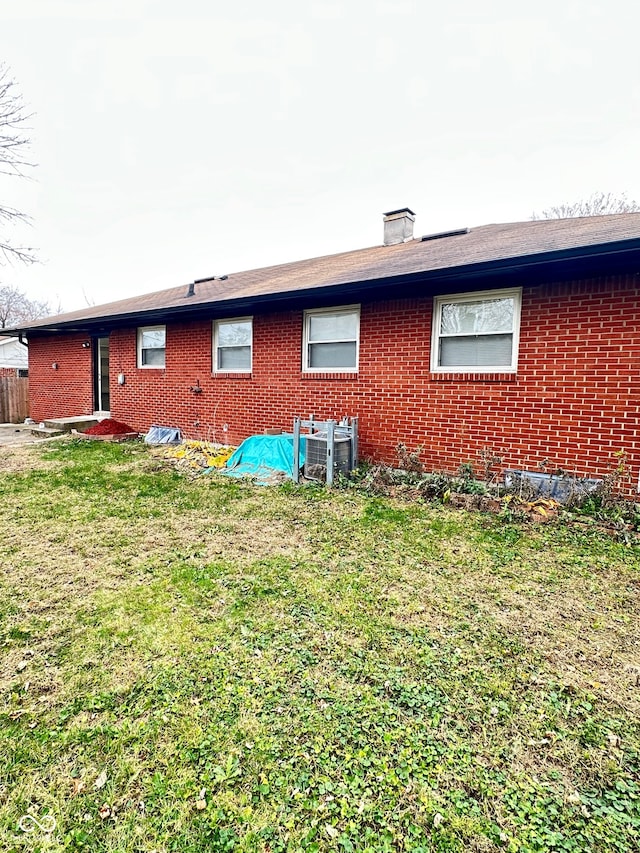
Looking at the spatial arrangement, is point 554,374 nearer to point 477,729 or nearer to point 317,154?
point 477,729

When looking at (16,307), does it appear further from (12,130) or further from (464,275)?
(464,275)

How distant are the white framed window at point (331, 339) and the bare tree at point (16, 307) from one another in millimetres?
42491

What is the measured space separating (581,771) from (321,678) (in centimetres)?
115

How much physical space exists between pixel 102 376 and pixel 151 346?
11.9 ft

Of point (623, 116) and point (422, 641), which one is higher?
point (623, 116)

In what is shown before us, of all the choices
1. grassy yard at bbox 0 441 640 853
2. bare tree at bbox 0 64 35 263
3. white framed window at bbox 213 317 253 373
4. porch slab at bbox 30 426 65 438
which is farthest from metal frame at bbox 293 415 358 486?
bare tree at bbox 0 64 35 263

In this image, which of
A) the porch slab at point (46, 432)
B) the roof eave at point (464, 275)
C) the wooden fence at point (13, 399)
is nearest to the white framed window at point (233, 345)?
the roof eave at point (464, 275)

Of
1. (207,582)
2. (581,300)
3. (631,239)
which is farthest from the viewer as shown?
(581,300)

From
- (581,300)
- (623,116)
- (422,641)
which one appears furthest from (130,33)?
(623,116)

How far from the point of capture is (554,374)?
5211mm

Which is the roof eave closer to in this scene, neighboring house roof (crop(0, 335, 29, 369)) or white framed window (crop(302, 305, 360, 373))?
white framed window (crop(302, 305, 360, 373))

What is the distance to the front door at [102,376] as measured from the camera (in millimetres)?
12613

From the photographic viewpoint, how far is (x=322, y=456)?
619 cm

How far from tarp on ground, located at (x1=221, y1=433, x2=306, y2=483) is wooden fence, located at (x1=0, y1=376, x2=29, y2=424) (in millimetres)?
11184
